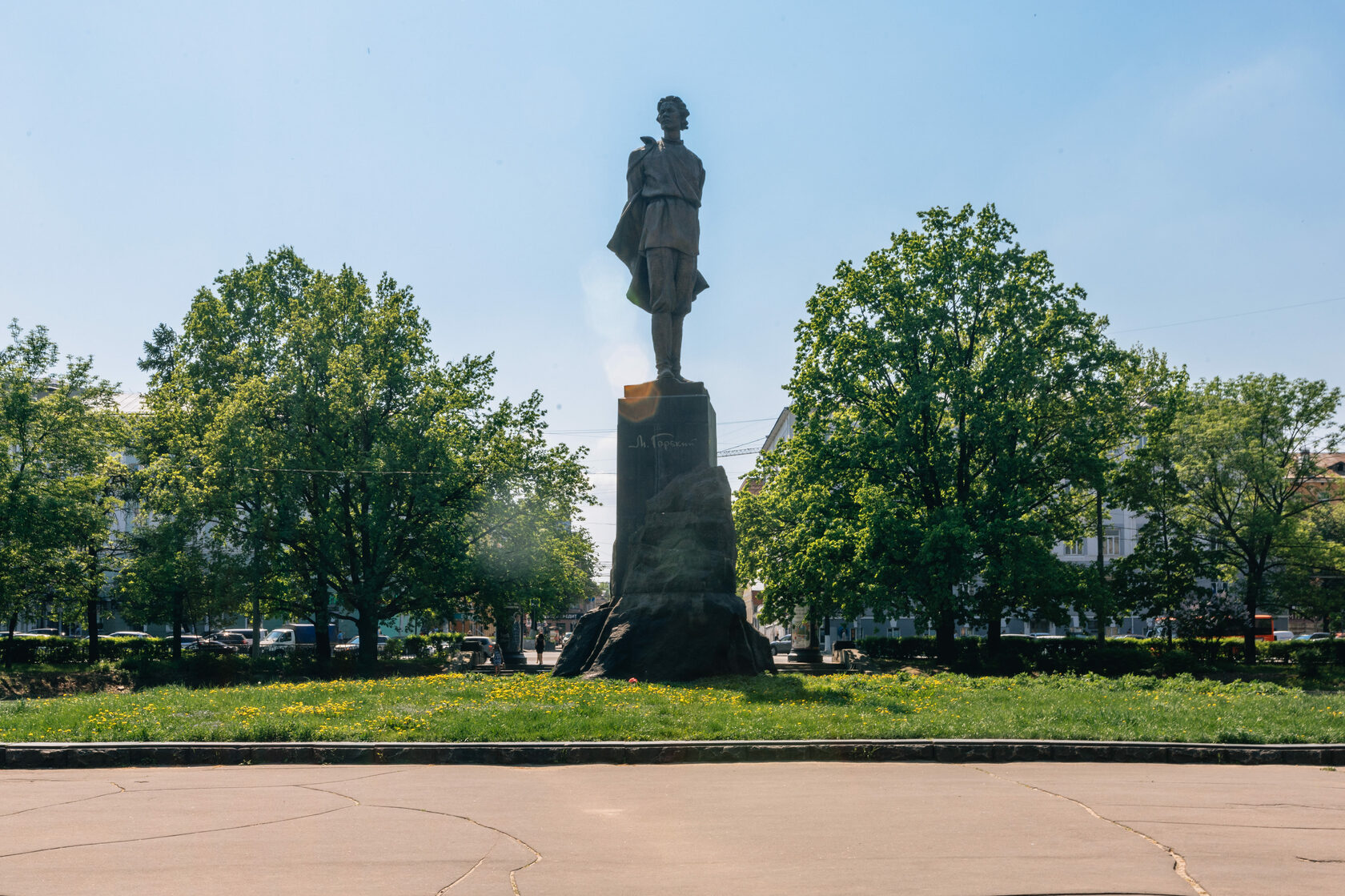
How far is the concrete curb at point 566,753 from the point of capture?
10523 millimetres

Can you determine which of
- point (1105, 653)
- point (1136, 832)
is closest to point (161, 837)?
point (1136, 832)

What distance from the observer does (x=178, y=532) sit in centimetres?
3172

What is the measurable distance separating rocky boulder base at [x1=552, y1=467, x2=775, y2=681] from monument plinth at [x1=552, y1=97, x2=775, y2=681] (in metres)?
0.02

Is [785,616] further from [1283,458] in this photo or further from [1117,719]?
[1117,719]

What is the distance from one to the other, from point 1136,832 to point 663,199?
1544 cm

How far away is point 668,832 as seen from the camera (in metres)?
6.93

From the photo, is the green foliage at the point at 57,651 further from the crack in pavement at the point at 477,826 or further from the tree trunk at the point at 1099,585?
the crack in pavement at the point at 477,826

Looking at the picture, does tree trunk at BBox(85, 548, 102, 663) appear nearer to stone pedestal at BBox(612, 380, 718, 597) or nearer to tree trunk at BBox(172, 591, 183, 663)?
tree trunk at BBox(172, 591, 183, 663)

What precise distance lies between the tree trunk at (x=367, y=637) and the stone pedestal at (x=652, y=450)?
16525mm

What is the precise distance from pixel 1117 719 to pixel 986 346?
20818 mm

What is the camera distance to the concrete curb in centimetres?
1052

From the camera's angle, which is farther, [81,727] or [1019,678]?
[1019,678]

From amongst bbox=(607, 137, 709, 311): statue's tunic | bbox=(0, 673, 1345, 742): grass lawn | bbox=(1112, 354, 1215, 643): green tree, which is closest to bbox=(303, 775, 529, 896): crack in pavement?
bbox=(0, 673, 1345, 742): grass lawn

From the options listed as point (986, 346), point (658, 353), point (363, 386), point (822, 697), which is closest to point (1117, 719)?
point (822, 697)
